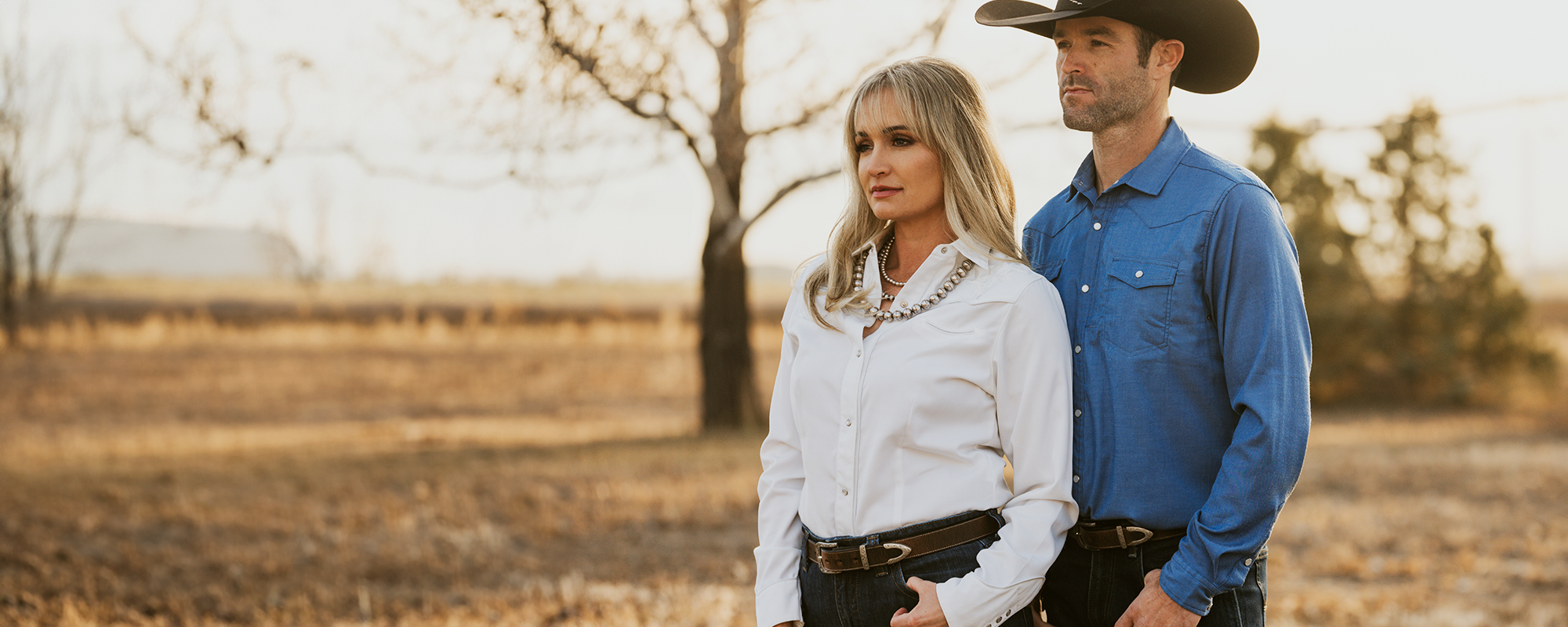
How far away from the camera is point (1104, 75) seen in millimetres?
2188

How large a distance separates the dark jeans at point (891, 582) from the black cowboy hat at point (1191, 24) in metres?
1.05

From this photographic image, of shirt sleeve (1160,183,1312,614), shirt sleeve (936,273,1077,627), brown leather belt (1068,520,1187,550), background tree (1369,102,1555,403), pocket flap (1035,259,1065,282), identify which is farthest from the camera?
background tree (1369,102,1555,403)

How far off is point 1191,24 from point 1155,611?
1192mm

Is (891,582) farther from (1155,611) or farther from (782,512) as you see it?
(1155,611)

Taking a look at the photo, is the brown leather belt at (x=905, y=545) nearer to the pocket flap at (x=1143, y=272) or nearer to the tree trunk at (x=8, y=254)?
the pocket flap at (x=1143, y=272)

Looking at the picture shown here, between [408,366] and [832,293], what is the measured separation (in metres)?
18.1

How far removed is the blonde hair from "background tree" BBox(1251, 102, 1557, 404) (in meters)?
14.9

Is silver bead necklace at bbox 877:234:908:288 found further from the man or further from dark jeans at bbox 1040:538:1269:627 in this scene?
dark jeans at bbox 1040:538:1269:627

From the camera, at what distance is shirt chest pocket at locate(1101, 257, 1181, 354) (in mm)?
2064

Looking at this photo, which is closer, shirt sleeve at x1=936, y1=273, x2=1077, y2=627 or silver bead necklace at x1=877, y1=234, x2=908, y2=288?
shirt sleeve at x1=936, y1=273, x2=1077, y2=627

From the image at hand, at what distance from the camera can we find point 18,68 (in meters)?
6.86

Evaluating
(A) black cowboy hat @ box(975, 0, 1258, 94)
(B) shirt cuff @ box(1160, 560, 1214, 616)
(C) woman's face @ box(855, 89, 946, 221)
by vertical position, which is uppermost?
(A) black cowboy hat @ box(975, 0, 1258, 94)

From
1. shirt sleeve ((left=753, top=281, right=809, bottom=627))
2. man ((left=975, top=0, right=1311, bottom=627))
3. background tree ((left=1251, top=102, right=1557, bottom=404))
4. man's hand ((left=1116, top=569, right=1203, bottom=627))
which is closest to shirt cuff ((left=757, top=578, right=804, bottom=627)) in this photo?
shirt sleeve ((left=753, top=281, right=809, bottom=627))

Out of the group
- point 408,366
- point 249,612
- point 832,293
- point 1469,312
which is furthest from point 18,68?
point 1469,312
